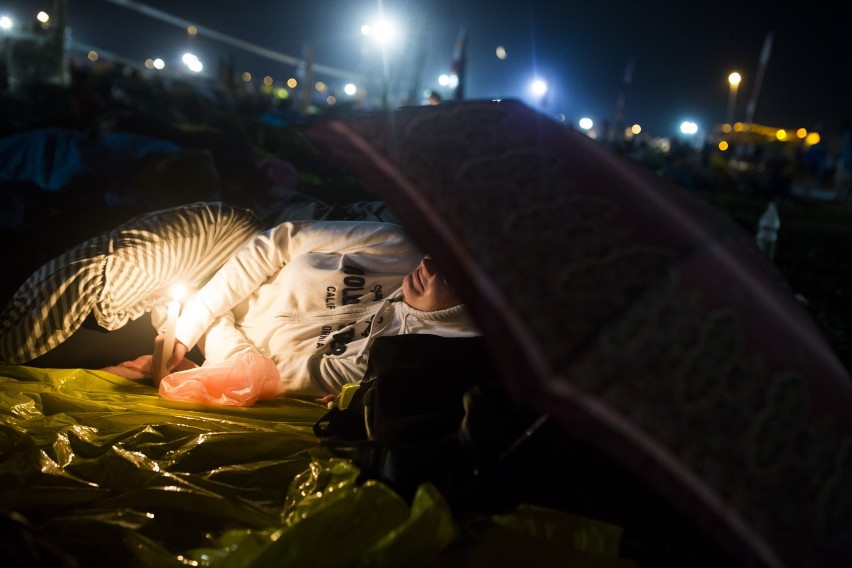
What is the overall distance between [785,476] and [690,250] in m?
0.52

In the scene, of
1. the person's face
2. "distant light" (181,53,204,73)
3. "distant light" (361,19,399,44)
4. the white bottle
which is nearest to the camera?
the person's face

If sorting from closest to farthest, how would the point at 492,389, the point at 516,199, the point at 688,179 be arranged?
the point at 516,199 → the point at 492,389 → the point at 688,179

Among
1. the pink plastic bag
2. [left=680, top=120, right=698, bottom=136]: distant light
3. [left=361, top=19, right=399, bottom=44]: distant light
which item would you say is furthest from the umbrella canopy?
[left=680, top=120, right=698, bottom=136]: distant light

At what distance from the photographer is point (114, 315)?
3154 millimetres

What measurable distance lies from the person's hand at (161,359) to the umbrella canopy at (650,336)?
186 cm

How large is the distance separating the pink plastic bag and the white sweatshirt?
4.1 inches

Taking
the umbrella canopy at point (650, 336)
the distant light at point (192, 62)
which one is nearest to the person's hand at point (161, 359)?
the umbrella canopy at point (650, 336)

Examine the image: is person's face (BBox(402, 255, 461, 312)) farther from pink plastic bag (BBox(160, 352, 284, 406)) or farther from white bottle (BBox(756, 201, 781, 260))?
white bottle (BBox(756, 201, 781, 260))

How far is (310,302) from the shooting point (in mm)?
3145

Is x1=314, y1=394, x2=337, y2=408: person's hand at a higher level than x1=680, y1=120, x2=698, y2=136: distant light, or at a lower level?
lower

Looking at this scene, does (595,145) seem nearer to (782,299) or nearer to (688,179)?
(782,299)

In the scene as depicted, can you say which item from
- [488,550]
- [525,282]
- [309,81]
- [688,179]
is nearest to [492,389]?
[488,550]

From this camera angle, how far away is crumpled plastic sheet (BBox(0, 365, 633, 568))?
70.9 inches

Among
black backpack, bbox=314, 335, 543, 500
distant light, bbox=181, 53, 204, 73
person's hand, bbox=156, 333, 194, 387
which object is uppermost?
distant light, bbox=181, 53, 204, 73
